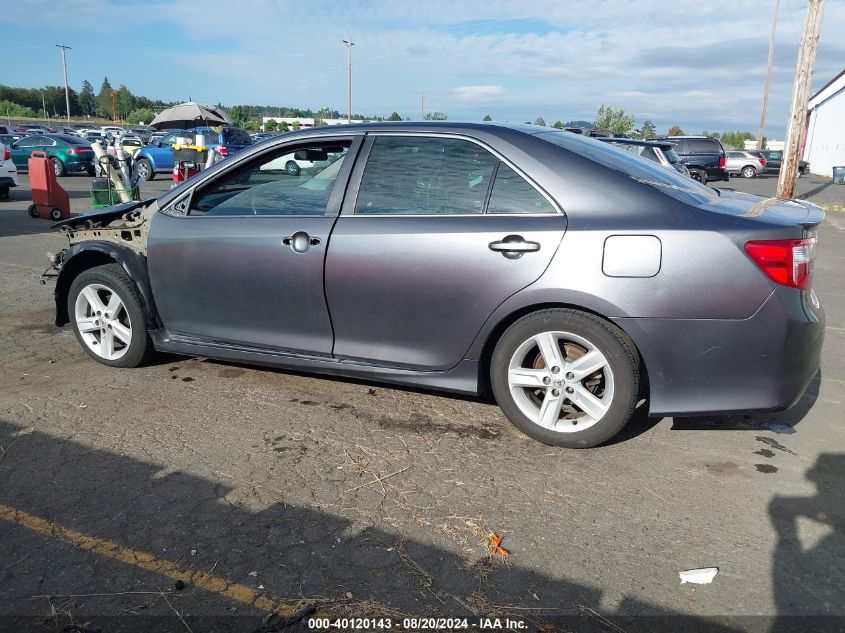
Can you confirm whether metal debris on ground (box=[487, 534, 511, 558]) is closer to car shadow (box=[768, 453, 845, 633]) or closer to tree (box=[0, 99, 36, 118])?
car shadow (box=[768, 453, 845, 633])

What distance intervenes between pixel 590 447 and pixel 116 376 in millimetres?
3282

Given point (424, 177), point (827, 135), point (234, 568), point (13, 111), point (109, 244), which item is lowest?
point (234, 568)

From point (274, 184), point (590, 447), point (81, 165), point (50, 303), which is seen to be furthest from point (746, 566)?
point (81, 165)

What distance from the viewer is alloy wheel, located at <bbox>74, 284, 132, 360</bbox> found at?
16.1ft

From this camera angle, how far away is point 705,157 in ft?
93.1

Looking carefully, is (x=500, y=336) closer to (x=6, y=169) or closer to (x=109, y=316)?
(x=109, y=316)

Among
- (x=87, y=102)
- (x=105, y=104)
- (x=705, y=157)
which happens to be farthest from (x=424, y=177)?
(x=87, y=102)

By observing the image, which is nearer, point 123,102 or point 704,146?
point 704,146

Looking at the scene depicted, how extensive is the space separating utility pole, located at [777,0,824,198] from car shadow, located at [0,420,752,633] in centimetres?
1765

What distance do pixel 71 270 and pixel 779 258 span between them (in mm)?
4686

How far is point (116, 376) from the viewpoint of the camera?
4867 millimetres

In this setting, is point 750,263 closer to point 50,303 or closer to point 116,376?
point 116,376

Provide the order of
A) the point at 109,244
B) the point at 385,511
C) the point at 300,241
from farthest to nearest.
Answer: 1. the point at 109,244
2. the point at 300,241
3. the point at 385,511

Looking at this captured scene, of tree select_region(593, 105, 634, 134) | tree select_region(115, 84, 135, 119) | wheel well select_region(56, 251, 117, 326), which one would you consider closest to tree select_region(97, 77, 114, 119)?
tree select_region(115, 84, 135, 119)
